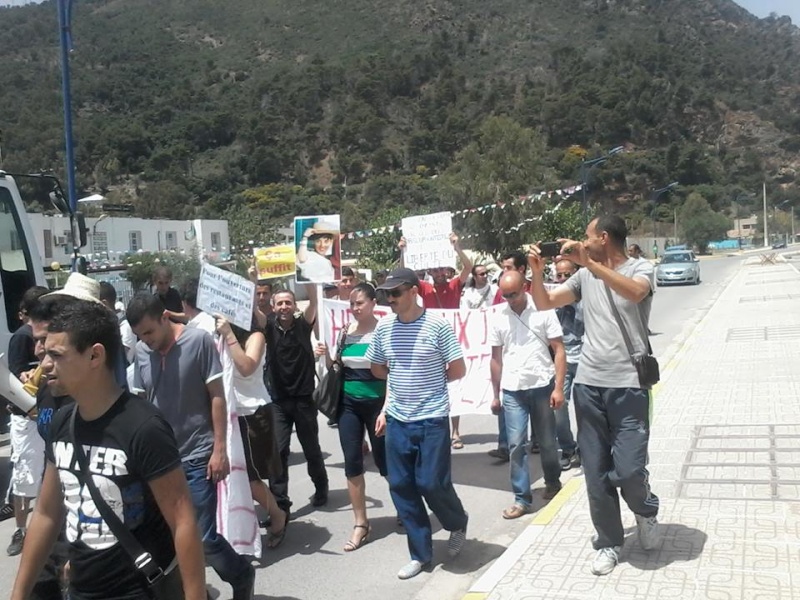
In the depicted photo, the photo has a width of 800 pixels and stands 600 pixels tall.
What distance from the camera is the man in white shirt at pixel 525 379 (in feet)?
20.1

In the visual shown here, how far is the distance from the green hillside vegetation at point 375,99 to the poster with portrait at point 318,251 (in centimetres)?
5253

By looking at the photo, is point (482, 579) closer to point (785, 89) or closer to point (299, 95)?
point (299, 95)

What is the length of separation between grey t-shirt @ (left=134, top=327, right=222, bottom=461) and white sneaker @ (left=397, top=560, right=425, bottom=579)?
1.45m

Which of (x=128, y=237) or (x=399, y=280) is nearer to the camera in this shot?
(x=399, y=280)

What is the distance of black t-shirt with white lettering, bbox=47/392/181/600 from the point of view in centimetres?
256

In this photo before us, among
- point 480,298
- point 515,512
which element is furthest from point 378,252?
point 515,512

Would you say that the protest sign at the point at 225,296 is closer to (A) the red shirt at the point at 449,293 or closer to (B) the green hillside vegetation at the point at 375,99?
(A) the red shirt at the point at 449,293

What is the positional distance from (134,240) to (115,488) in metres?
47.4

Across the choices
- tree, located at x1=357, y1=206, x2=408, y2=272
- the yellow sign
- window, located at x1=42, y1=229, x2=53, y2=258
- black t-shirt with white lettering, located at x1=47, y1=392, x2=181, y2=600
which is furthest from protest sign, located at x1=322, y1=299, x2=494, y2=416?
window, located at x1=42, y1=229, x2=53, y2=258

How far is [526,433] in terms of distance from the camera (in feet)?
20.4

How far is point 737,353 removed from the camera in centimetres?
1349

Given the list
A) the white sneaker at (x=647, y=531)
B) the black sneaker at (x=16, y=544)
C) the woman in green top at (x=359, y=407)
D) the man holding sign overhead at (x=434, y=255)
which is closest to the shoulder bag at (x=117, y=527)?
the woman in green top at (x=359, y=407)

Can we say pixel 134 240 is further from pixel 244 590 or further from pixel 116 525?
pixel 116 525

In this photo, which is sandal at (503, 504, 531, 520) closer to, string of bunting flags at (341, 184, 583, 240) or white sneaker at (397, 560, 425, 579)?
white sneaker at (397, 560, 425, 579)
